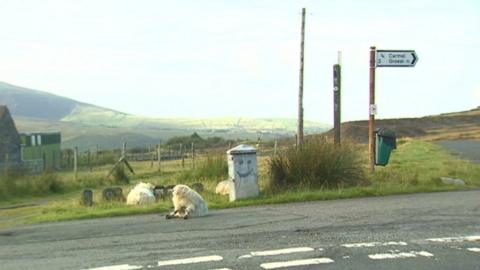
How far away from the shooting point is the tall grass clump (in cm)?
1591

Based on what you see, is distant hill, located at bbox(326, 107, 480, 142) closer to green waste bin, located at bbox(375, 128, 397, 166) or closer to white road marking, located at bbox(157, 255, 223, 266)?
green waste bin, located at bbox(375, 128, 397, 166)

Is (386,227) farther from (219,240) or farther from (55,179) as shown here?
(55,179)

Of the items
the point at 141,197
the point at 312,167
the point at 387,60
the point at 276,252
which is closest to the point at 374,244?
the point at 276,252

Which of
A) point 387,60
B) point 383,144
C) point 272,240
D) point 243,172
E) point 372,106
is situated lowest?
point 272,240

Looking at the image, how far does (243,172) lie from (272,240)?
5.74 m

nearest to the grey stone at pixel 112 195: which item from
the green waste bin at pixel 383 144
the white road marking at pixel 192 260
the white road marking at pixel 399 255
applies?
the green waste bin at pixel 383 144

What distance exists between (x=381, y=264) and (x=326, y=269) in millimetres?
706

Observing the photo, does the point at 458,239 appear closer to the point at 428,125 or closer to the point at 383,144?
the point at 383,144

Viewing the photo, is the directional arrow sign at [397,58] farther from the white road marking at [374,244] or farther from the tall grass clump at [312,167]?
the white road marking at [374,244]

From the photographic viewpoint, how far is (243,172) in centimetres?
1490

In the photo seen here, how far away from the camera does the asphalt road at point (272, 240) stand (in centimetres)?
779

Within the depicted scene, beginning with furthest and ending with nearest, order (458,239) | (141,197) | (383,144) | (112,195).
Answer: (383,144) → (112,195) → (141,197) → (458,239)

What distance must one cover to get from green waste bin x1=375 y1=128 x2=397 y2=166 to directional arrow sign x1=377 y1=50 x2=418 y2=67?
1914 mm

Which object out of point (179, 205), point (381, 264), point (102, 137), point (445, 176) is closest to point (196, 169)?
point (445, 176)
